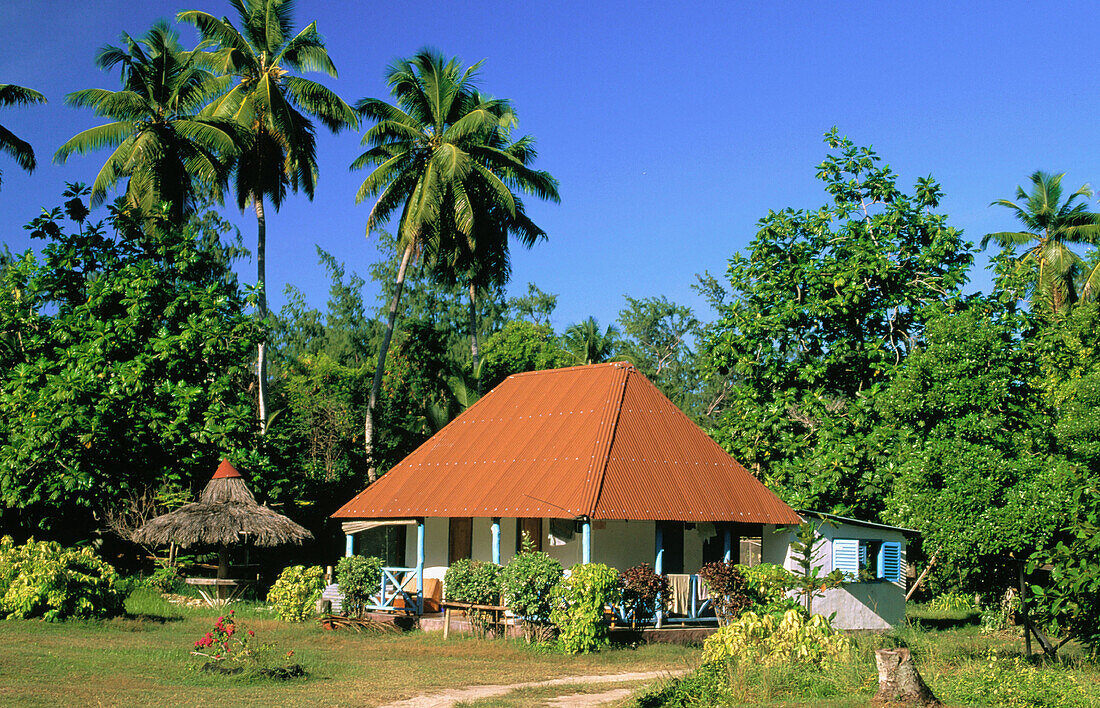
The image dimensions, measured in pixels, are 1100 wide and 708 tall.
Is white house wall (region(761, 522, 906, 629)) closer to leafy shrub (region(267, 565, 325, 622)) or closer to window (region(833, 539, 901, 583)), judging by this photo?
window (region(833, 539, 901, 583))

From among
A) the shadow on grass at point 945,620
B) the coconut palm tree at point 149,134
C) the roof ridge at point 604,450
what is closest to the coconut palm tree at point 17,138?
the coconut palm tree at point 149,134

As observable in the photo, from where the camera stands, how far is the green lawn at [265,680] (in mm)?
11938

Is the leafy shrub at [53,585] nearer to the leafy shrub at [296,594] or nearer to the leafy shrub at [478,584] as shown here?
the leafy shrub at [296,594]

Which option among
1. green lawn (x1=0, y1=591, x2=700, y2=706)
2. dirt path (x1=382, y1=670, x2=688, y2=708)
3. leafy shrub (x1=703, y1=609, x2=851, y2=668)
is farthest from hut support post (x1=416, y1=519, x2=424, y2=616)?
leafy shrub (x1=703, y1=609, x2=851, y2=668)

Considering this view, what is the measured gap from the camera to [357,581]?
2047 centimetres

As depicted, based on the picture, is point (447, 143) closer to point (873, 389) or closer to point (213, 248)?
point (873, 389)

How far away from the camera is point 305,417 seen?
36719mm

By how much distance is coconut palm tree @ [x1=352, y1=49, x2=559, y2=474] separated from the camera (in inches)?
1215

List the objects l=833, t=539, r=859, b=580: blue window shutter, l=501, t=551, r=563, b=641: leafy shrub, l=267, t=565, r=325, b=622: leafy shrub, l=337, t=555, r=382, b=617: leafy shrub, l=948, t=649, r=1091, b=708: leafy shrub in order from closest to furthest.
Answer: l=948, t=649, r=1091, b=708: leafy shrub, l=501, t=551, r=563, b=641: leafy shrub, l=337, t=555, r=382, b=617: leafy shrub, l=267, t=565, r=325, b=622: leafy shrub, l=833, t=539, r=859, b=580: blue window shutter

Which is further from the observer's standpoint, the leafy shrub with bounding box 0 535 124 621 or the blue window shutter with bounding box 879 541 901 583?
the blue window shutter with bounding box 879 541 901 583

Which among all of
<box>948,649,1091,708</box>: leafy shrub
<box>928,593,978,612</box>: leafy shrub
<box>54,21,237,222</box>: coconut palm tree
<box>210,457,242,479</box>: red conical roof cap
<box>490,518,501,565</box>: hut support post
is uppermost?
<box>54,21,237,222</box>: coconut palm tree

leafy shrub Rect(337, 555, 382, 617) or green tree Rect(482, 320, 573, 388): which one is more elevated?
green tree Rect(482, 320, 573, 388)

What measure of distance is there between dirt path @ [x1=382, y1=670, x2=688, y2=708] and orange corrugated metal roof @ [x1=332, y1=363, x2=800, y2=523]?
407cm

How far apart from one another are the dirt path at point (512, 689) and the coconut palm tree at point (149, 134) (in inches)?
798
